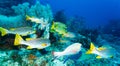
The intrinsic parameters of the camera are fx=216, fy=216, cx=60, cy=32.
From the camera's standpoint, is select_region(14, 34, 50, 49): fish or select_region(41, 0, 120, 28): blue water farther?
select_region(41, 0, 120, 28): blue water

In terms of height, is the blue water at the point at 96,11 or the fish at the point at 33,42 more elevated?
the fish at the point at 33,42

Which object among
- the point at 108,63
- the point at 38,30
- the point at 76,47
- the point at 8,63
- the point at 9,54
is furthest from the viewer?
the point at 108,63

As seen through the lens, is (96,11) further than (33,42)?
Yes

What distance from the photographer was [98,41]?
1171 centimetres

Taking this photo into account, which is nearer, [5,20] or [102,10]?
[5,20]

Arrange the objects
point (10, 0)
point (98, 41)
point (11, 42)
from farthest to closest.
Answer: point (10, 0) → point (98, 41) → point (11, 42)

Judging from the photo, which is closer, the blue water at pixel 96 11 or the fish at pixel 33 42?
the fish at pixel 33 42

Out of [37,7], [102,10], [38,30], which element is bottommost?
[102,10]

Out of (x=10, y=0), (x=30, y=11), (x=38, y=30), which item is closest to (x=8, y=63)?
(x=38, y=30)

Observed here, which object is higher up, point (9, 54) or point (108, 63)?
point (9, 54)

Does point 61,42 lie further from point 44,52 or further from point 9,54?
point 9,54

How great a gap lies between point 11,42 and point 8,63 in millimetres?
974

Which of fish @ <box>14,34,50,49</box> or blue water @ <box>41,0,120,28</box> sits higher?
fish @ <box>14,34,50,49</box>

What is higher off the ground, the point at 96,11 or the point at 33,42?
the point at 33,42
